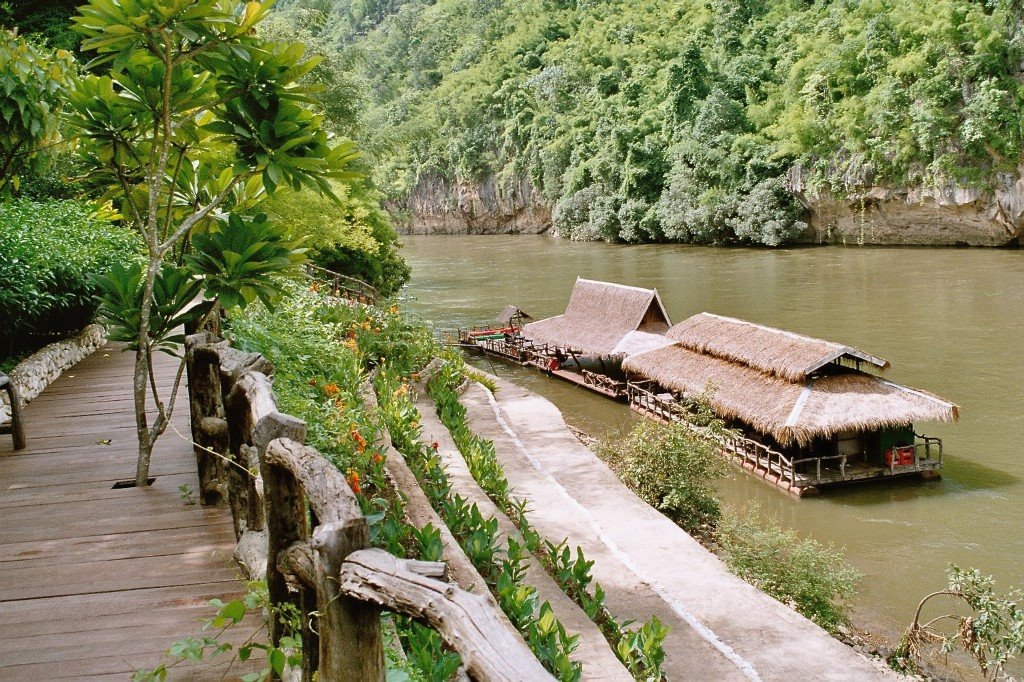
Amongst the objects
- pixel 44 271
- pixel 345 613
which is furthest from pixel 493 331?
pixel 345 613

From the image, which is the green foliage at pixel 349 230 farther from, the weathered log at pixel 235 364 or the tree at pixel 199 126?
the weathered log at pixel 235 364

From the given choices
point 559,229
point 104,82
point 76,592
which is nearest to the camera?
point 76,592

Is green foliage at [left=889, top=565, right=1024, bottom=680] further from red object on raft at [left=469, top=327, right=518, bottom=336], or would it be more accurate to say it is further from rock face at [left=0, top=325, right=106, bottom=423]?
red object on raft at [left=469, top=327, right=518, bottom=336]

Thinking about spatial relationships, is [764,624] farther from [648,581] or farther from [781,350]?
[781,350]

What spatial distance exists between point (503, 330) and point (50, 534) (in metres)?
24.8

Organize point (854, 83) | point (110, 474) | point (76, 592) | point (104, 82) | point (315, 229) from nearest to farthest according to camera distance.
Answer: point (76, 592) → point (104, 82) → point (110, 474) → point (315, 229) → point (854, 83)

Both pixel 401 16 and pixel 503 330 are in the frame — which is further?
pixel 401 16

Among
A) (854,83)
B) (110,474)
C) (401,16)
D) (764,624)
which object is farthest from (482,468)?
(401,16)

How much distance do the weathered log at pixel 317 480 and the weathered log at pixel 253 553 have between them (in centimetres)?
119

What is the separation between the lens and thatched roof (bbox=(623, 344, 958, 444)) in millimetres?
15914

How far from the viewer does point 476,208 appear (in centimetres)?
7556

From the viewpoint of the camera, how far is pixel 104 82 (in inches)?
206

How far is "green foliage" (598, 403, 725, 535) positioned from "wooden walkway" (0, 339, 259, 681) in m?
8.29

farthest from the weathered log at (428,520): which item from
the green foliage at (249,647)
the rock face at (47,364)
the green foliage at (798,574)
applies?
the green foliage at (798,574)
